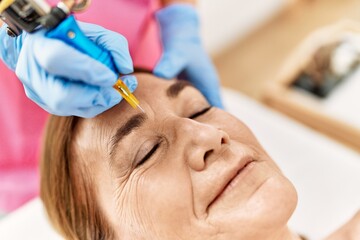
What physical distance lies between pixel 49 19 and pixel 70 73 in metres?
0.10

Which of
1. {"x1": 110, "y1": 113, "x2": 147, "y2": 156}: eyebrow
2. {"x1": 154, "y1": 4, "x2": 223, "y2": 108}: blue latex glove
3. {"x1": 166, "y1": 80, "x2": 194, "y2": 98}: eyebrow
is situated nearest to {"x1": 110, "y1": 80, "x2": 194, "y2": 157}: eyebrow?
{"x1": 110, "y1": 113, "x2": 147, "y2": 156}: eyebrow

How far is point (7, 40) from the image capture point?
2.99ft

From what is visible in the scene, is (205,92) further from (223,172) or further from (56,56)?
(56,56)

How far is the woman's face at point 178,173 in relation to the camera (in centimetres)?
89

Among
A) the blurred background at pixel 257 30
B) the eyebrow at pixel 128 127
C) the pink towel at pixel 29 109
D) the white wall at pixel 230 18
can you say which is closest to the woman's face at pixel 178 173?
the eyebrow at pixel 128 127

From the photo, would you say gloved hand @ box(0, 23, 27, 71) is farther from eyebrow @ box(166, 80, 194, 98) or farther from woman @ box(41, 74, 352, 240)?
eyebrow @ box(166, 80, 194, 98)

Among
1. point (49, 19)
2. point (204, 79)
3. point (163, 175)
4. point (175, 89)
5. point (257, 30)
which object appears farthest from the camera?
point (257, 30)

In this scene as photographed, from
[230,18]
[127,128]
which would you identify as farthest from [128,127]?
[230,18]

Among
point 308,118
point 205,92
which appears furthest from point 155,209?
point 308,118

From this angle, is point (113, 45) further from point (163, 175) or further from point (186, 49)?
point (186, 49)

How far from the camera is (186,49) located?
4.77 feet

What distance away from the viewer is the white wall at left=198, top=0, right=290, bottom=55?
275cm

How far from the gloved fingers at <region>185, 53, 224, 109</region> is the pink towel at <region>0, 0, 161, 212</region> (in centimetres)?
20

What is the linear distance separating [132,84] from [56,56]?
26cm
